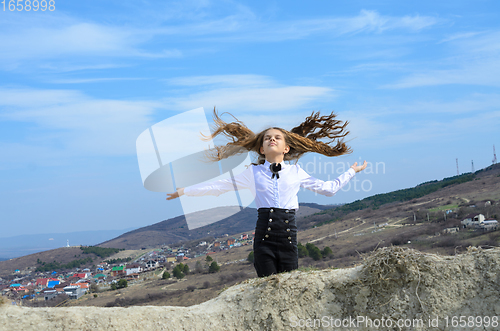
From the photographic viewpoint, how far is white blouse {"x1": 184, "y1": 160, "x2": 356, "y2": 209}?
215 inches

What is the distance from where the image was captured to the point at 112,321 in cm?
478

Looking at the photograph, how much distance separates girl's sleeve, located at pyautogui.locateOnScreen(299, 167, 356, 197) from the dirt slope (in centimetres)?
123

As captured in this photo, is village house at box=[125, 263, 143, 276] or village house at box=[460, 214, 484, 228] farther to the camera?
village house at box=[125, 263, 143, 276]

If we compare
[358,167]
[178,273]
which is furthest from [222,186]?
[178,273]

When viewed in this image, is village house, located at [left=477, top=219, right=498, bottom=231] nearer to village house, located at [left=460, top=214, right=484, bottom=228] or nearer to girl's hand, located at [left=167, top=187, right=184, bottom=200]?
village house, located at [left=460, top=214, right=484, bottom=228]

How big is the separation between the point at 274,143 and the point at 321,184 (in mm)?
947

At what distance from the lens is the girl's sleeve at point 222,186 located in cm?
553

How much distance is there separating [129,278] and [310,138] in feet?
176

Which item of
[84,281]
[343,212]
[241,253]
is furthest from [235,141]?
[343,212]

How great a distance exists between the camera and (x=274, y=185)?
18.0ft

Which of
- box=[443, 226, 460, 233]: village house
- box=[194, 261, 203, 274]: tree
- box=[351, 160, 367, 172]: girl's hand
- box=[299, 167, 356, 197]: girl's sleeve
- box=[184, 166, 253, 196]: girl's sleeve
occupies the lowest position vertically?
box=[194, 261, 203, 274]: tree

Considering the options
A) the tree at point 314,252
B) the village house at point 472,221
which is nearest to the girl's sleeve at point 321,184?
the tree at point 314,252

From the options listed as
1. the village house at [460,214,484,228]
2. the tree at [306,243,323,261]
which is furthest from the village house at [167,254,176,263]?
the village house at [460,214,484,228]

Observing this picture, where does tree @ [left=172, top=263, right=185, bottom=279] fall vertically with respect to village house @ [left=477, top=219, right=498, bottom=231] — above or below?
below
